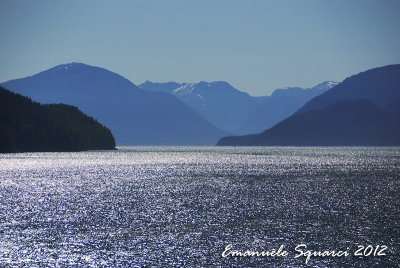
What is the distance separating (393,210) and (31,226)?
141ft

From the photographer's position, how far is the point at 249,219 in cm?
5588

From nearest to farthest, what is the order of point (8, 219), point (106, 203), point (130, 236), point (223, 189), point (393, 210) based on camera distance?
1. point (130, 236)
2. point (8, 219)
3. point (393, 210)
4. point (106, 203)
5. point (223, 189)

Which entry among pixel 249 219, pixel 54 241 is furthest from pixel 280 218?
pixel 54 241

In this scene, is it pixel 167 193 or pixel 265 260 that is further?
pixel 167 193

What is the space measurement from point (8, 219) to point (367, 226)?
38.8 metres

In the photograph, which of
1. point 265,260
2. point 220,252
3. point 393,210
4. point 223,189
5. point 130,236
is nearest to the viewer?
point 265,260

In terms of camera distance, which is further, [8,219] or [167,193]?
[167,193]

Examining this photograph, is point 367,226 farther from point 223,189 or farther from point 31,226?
point 223,189

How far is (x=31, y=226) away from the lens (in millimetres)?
51094

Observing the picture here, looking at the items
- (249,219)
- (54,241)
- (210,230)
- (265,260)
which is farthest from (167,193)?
(265,260)

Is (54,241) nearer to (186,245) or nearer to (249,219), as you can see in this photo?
(186,245)

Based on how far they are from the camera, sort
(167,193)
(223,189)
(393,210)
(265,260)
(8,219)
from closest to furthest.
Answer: (265,260)
(8,219)
(393,210)
(167,193)
(223,189)

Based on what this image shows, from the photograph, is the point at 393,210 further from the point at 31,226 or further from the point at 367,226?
the point at 31,226

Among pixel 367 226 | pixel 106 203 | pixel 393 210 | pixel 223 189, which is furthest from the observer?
pixel 223 189
